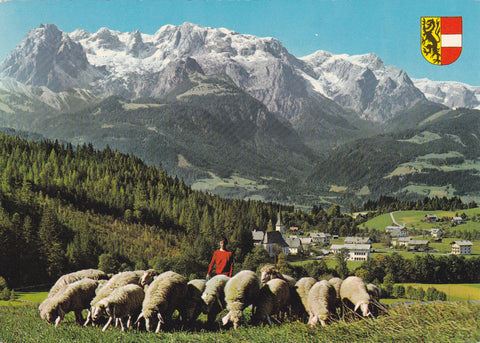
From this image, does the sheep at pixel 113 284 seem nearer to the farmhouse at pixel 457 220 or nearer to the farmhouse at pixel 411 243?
the farmhouse at pixel 411 243

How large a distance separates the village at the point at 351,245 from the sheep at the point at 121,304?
116443mm

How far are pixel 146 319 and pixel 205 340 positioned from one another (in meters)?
2.80

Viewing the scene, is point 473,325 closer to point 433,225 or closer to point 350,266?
point 350,266

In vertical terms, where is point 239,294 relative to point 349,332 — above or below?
above

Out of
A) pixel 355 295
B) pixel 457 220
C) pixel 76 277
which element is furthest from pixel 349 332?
pixel 457 220

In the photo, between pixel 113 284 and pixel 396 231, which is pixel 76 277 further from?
pixel 396 231

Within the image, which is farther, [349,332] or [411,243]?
[411,243]

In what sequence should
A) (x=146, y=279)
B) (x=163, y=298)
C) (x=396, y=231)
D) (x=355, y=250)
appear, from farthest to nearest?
(x=396, y=231)
(x=355, y=250)
(x=146, y=279)
(x=163, y=298)

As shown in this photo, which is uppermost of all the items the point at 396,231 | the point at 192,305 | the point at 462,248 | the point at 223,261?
the point at 396,231

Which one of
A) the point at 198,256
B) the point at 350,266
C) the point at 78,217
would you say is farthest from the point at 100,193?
the point at 350,266

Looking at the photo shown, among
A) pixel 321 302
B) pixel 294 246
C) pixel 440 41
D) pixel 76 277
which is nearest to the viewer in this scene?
pixel 321 302

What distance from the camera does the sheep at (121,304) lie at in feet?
47.4

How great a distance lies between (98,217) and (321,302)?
11101cm

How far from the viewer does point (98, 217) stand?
384ft
